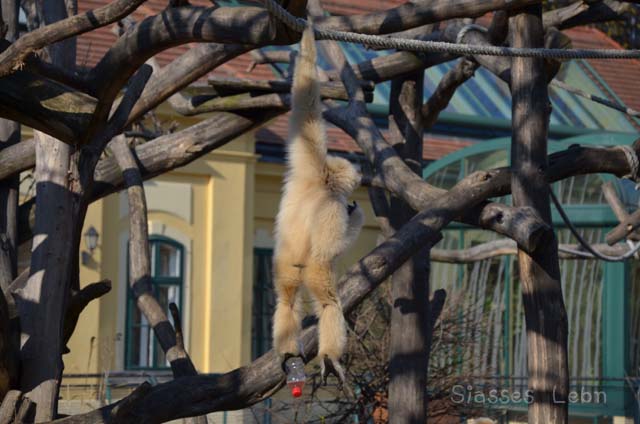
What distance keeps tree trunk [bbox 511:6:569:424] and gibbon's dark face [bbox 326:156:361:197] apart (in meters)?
2.82

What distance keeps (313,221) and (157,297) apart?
15.7 meters

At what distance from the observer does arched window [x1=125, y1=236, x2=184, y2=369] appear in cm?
2025

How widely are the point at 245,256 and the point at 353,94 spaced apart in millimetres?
11944

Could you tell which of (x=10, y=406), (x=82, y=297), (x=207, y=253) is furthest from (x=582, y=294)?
(x=10, y=406)

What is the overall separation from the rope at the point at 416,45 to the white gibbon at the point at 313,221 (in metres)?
0.22

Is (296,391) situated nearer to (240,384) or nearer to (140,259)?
(240,384)

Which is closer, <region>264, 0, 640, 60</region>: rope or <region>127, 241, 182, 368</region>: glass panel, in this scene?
<region>264, 0, 640, 60</region>: rope

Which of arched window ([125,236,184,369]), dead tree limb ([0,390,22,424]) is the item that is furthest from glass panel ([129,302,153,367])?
dead tree limb ([0,390,22,424])

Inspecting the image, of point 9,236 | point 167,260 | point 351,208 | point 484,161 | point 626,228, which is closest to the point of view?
point 351,208

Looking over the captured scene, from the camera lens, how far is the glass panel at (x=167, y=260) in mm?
20766

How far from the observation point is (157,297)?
2045 centimetres

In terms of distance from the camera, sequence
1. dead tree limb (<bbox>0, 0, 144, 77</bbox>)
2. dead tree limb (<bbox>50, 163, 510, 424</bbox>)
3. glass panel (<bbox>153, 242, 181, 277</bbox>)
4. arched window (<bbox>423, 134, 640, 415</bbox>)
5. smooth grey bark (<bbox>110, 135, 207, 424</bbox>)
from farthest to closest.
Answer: glass panel (<bbox>153, 242, 181, 277</bbox>) → arched window (<bbox>423, 134, 640, 415</bbox>) → smooth grey bark (<bbox>110, 135, 207, 424</bbox>) → dead tree limb (<bbox>50, 163, 510, 424</bbox>) → dead tree limb (<bbox>0, 0, 144, 77</bbox>)

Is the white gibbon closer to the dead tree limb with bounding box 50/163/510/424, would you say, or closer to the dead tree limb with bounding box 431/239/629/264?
the dead tree limb with bounding box 50/163/510/424

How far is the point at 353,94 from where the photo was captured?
9.27 metres
